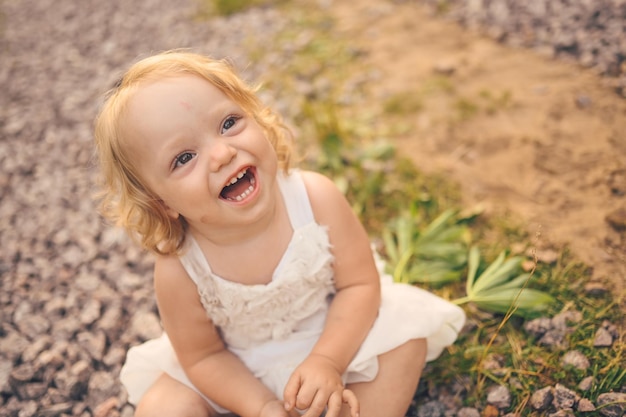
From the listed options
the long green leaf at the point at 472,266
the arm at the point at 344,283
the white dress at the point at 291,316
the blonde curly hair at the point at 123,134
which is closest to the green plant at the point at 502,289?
A: the long green leaf at the point at 472,266

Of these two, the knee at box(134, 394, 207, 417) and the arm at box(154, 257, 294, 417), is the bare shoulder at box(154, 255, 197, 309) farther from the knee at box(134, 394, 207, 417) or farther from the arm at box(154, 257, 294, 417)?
the knee at box(134, 394, 207, 417)

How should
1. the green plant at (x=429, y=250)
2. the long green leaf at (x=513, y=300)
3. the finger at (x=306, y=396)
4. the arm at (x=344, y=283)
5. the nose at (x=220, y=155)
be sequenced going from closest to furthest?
the nose at (x=220, y=155) → the finger at (x=306, y=396) → the arm at (x=344, y=283) → the long green leaf at (x=513, y=300) → the green plant at (x=429, y=250)

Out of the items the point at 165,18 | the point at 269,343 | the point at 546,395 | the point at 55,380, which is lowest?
the point at 546,395

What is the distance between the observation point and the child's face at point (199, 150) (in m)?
1.41

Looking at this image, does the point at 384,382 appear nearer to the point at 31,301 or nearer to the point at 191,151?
the point at 191,151

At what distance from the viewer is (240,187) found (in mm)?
1521

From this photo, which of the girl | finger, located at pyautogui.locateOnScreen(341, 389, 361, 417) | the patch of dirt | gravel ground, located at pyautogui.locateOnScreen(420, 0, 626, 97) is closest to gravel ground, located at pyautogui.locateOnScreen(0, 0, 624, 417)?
the girl

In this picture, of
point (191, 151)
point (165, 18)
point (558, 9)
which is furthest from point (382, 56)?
point (191, 151)

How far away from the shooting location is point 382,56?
3527mm

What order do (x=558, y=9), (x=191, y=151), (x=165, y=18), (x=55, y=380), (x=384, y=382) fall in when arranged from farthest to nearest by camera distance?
(x=165, y=18), (x=558, y=9), (x=55, y=380), (x=384, y=382), (x=191, y=151)

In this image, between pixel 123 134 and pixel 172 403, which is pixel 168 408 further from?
pixel 123 134

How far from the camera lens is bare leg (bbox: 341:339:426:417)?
166cm

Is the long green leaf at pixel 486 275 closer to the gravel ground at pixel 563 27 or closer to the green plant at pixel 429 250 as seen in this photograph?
the green plant at pixel 429 250

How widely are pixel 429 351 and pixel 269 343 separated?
1.75ft
